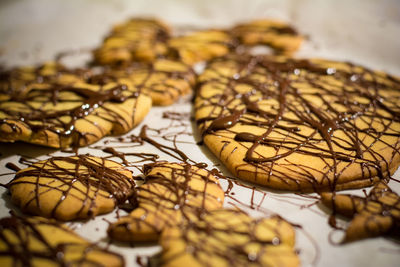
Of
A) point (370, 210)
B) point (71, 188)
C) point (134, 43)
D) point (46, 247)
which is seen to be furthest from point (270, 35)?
point (46, 247)

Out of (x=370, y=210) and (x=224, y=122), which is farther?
(x=224, y=122)

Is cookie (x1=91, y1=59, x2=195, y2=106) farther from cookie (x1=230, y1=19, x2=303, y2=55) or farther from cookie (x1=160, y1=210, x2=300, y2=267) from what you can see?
cookie (x1=160, y1=210, x2=300, y2=267)

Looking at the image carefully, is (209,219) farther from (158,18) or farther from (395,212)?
(158,18)

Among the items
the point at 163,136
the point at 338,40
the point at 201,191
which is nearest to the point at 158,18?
the point at 338,40

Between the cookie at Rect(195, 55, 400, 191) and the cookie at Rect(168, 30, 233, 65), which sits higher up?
the cookie at Rect(168, 30, 233, 65)

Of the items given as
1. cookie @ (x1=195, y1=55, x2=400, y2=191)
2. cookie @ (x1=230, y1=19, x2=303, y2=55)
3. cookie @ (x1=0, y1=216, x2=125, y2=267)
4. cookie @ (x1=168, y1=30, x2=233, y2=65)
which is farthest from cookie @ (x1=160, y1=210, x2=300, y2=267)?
cookie @ (x1=230, y1=19, x2=303, y2=55)

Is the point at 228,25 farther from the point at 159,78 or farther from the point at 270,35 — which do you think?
the point at 159,78

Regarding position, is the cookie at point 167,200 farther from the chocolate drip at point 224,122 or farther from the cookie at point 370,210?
the cookie at point 370,210
